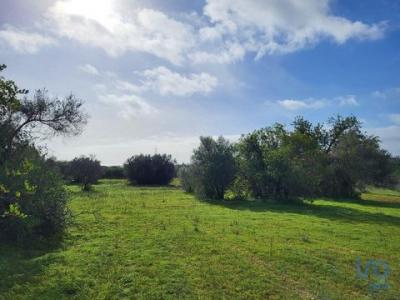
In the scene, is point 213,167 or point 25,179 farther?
point 213,167

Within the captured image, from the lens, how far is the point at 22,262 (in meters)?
12.5

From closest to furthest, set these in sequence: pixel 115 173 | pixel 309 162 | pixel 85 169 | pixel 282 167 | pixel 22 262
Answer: pixel 22 262 → pixel 282 167 → pixel 309 162 → pixel 85 169 → pixel 115 173

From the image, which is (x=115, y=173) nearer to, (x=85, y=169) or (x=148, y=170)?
(x=148, y=170)

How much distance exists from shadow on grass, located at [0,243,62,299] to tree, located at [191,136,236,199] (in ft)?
97.8

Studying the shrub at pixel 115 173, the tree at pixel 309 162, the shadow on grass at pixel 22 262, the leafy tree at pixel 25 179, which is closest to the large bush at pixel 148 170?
the shrub at pixel 115 173

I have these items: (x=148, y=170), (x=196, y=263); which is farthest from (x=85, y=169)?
(x=196, y=263)

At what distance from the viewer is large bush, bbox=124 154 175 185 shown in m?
78.1

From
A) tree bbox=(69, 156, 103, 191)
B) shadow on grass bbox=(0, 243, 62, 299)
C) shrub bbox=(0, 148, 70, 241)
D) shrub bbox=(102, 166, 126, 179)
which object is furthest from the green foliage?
shrub bbox=(102, 166, 126, 179)

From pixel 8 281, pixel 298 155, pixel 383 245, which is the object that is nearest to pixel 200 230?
pixel 383 245

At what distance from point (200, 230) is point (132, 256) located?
6590mm

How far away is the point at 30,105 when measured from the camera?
2241 cm

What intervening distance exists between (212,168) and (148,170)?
121 feet

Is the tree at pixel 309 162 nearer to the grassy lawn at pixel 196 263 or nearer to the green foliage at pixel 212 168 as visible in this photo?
the green foliage at pixel 212 168

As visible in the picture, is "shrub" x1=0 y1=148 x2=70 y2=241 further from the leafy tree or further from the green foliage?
the green foliage
